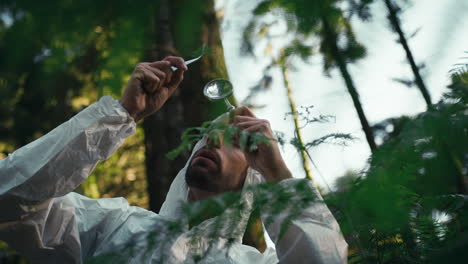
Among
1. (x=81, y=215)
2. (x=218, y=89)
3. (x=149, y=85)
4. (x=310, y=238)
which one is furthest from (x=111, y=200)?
(x=310, y=238)

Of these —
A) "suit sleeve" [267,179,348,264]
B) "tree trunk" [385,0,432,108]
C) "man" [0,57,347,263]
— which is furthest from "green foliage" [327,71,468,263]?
"man" [0,57,347,263]

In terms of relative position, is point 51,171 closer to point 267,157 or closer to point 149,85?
point 149,85

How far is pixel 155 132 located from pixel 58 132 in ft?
6.70

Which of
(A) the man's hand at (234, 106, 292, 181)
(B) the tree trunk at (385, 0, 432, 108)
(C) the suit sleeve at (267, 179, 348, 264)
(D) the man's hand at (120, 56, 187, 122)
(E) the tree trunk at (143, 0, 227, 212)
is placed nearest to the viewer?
(B) the tree trunk at (385, 0, 432, 108)

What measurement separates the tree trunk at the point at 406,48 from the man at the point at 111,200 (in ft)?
1.69

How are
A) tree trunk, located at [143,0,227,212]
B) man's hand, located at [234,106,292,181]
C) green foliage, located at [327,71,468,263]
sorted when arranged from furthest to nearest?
tree trunk, located at [143,0,227,212]
man's hand, located at [234,106,292,181]
green foliage, located at [327,71,468,263]

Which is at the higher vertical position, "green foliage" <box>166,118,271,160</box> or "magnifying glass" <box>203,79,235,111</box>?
"magnifying glass" <box>203,79,235,111</box>

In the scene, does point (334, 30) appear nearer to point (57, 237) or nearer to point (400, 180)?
point (400, 180)

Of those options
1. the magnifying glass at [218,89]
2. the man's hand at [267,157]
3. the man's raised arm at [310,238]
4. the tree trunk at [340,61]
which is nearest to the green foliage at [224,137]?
the man's raised arm at [310,238]

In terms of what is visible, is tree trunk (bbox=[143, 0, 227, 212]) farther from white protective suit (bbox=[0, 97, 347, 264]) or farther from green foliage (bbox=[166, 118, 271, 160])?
green foliage (bbox=[166, 118, 271, 160])

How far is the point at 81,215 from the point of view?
2.15m

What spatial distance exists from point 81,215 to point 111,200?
249 mm

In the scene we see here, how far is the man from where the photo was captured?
141 centimetres

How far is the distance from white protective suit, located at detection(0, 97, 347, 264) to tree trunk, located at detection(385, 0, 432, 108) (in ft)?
1.77
